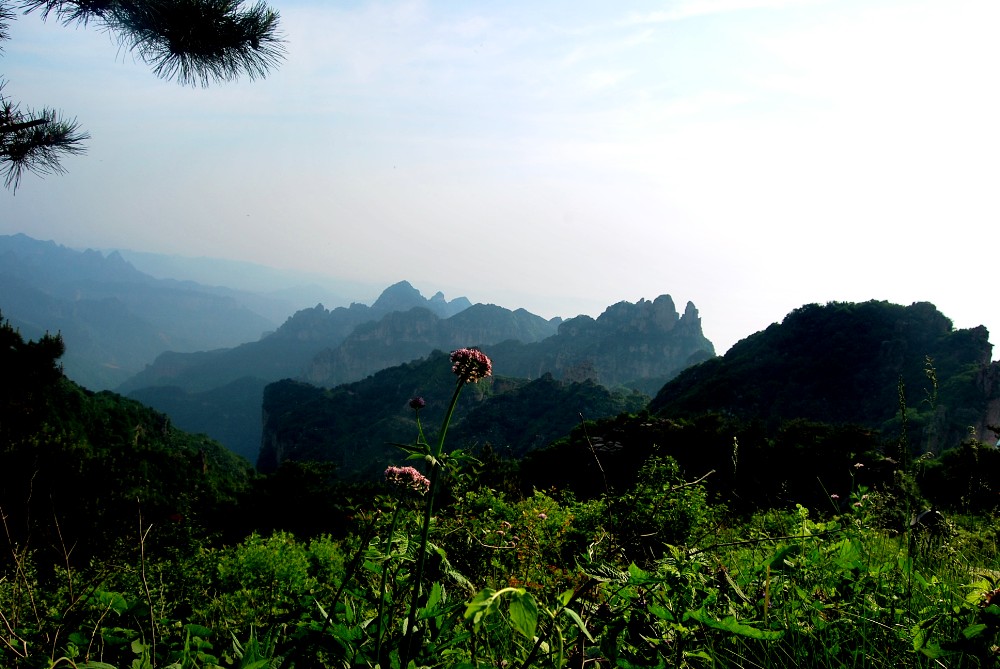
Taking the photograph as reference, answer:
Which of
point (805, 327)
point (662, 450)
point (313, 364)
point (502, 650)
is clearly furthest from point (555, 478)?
point (313, 364)

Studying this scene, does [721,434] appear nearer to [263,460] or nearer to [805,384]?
[805,384]

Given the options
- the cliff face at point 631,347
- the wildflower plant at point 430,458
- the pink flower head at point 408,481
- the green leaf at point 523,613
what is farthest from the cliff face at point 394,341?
the green leaf at point 523,613

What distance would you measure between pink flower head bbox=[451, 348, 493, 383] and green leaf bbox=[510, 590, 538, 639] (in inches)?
27.3

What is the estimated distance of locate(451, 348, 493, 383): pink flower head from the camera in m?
1.47

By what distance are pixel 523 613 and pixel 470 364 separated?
0.78 m

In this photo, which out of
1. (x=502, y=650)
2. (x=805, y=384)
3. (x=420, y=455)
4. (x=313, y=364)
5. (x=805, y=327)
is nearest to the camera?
(x=420, y=455)

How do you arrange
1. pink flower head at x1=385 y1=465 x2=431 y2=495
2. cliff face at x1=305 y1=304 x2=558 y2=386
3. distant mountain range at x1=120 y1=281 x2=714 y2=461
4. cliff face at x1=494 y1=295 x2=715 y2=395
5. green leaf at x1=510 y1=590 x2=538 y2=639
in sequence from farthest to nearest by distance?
cliff face at x1=305 y1=304 x2=558 y2=386 → distant mountain range at x1=120 y1=281 x2=714 y2=461 → cliff face at x1=494 y1=295 x2=715 y2=395 → pink flower head at x1=385 y1=465 x2=431 y2=495 → green leaf at x1=510 y1=590 x2=538 y2=639

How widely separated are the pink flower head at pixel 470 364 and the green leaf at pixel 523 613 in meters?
0.69

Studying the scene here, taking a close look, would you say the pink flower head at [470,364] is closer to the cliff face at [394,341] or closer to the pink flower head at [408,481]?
the pink flower head at [408,481]

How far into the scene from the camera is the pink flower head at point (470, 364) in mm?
1473

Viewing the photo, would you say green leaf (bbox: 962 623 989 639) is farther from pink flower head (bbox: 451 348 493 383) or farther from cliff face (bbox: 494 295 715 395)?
cliff face (bbox: 494 295 715 395)

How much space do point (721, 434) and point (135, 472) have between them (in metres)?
27.3

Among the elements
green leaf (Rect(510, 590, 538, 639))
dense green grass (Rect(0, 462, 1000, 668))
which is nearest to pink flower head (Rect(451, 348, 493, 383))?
dense green grass (Rect(0, 462, 1000, 668))

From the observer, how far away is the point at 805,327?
55.4m
